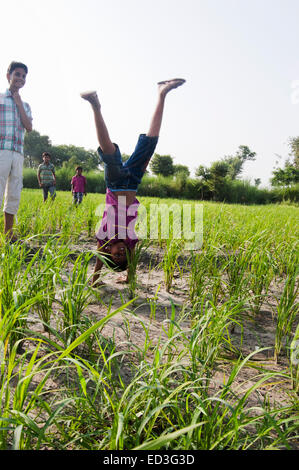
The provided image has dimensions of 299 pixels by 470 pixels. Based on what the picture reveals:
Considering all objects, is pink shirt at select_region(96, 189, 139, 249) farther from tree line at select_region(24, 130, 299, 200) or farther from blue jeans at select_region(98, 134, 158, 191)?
tree line at select_region(24, 130, 299, 200)

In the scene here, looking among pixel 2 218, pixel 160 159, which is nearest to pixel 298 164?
pixel 160 159

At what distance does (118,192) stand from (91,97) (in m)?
0.63

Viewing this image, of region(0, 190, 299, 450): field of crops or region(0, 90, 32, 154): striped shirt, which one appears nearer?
region(0, 190, 299, 450): field of crops

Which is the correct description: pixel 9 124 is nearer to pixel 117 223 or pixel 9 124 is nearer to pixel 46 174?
A: pixel 117 223

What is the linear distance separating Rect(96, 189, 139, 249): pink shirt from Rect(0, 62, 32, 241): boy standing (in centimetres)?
112

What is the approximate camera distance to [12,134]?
2713 millimetres

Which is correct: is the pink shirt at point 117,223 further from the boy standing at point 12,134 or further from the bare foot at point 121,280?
the boy standing at point 12,134

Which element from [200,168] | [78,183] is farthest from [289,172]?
[78,183]

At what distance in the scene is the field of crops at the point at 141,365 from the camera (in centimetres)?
72

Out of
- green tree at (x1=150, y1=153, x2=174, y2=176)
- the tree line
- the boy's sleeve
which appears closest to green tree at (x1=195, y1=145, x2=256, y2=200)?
the tree line

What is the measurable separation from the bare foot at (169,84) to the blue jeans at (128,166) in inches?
15.9

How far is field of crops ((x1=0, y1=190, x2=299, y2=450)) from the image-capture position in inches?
28.5

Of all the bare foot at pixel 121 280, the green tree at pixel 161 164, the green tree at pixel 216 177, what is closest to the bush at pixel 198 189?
the green tree at pixel 216 177
